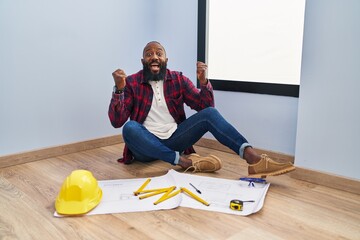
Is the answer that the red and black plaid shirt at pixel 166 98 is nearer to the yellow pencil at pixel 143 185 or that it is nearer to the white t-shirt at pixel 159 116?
the white t-shirt at pixel 159 116

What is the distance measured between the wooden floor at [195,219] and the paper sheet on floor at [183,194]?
30mm

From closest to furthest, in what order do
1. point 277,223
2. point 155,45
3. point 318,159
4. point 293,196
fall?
1. point 277,223
2. point 293,196
3. point 318,159
4. point 155,45

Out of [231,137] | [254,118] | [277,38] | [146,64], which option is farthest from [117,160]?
[277,38]

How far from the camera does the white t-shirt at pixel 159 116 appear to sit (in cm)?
163

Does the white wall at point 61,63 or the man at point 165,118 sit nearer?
the man at point 165,118

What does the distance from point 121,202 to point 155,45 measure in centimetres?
82

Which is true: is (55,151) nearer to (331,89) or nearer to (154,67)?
(154,67)

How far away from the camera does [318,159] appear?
1.43 meters

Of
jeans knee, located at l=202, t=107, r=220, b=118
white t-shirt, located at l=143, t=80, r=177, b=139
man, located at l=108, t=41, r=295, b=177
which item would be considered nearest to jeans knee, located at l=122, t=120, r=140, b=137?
man, located at l=108, t=41, r=295, b=177

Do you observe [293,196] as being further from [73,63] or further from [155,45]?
[73,63]

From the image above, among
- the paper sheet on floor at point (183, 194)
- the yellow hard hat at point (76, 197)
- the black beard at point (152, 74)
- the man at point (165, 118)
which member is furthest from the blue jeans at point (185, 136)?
the yellow hard hat at point (76, 197)

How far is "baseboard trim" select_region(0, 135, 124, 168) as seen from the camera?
5.49 feet

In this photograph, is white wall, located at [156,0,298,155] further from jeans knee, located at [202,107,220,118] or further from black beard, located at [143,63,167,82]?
black beard, located at [143,63,167,82]

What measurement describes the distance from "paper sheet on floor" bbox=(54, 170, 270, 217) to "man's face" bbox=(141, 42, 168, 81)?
52cm
